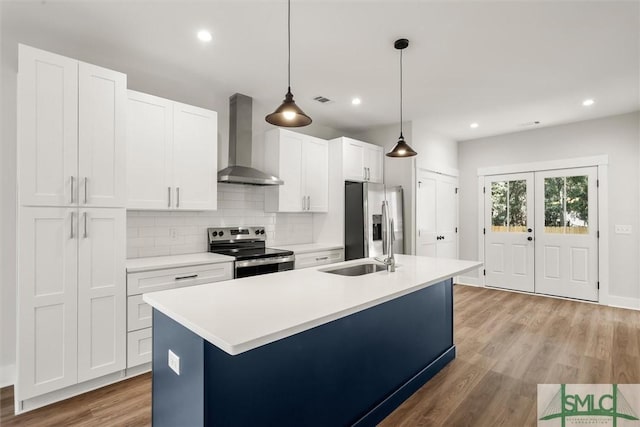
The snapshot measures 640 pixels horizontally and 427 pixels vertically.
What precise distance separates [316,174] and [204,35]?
7.51 ft

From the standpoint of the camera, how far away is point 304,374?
1620 millimetres

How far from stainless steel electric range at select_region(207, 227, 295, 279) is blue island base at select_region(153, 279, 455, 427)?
157 cm

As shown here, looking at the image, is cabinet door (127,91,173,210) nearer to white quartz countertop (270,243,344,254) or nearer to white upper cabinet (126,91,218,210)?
white upper cabinet (126,91,218,210)

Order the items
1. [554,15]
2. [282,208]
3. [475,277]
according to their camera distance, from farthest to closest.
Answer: [475,277] < [282,208] < [554,15]

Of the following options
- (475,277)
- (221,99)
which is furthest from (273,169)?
(475,277)

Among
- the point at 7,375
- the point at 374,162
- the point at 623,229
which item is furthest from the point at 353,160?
the point at 7,375

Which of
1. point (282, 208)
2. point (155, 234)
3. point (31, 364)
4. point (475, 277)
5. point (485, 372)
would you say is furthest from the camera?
point (475, 277)

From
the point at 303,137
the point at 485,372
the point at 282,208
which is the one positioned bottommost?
the point at 485,372

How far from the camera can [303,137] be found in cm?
429

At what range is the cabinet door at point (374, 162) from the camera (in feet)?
16.1

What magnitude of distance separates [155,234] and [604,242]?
588 cm

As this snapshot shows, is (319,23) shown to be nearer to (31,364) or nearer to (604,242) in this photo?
(31,364)

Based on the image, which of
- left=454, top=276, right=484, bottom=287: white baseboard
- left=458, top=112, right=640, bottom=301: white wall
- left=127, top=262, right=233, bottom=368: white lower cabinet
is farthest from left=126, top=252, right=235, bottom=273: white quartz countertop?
left=458, top=112, right=640, bottom=301: white wall

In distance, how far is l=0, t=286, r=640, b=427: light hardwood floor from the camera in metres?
2.12
